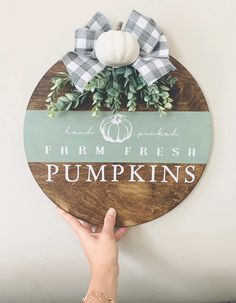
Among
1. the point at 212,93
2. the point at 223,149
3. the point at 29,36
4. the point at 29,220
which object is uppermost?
the point at 29,36

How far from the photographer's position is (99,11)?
42.2 inches

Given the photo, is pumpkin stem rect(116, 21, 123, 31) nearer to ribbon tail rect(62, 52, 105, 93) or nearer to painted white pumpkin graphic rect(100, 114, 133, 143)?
ribbon tail rect(62, 52, 105, 93)

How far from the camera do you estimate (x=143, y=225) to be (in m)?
1.18

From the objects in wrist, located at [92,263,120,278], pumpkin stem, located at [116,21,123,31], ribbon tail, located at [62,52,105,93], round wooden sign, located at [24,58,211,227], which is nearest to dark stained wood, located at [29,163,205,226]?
round wooden sign, located at [24,58,211,227]

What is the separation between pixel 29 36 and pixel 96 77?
24 centimetres

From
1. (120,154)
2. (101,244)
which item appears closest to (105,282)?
(101,244)

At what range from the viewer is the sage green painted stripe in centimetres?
108

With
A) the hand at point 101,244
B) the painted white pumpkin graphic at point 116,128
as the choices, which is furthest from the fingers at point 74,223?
the painted white pumpkin graphic at point 116,128

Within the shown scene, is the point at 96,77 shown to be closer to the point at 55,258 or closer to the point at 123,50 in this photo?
the point at 123,50

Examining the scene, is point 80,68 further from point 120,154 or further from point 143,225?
point 143,225

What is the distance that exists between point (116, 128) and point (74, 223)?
0.30 meters

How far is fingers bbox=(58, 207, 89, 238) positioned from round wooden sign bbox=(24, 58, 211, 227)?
0.06ft

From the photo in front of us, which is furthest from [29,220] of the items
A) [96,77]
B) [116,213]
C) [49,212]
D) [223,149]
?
[223,149]

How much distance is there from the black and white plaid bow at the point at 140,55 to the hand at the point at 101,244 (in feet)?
→ 1.26
